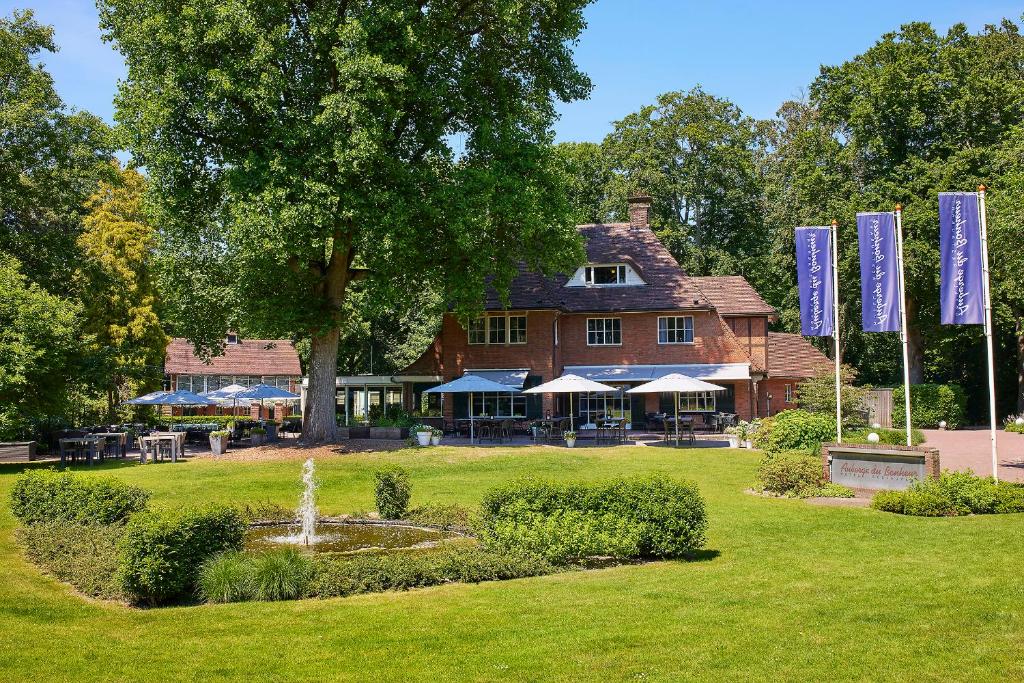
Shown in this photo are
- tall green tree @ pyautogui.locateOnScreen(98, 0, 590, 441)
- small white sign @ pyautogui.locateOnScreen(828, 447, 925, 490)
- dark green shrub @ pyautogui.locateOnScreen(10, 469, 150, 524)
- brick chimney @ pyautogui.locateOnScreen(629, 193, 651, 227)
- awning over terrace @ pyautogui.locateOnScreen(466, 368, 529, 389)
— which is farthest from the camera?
brick chimney @ pyautogui.locateOnScreen(629, 193, 651, 227)

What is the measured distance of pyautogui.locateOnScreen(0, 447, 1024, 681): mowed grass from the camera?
24.2ft

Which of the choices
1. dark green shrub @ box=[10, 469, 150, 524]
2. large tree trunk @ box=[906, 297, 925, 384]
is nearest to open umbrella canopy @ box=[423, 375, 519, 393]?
dark green shrub @ box=[10, 469, 150, 524]

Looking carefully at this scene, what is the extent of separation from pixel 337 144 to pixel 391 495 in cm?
1218

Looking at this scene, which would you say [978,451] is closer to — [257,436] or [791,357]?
[791,357]

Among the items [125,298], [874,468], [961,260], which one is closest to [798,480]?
[874,468]

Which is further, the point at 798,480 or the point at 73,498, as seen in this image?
the point at 798,480

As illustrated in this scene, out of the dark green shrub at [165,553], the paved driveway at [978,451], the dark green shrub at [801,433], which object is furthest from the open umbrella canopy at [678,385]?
the dark green shrub at [165,553]

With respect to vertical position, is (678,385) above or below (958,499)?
above

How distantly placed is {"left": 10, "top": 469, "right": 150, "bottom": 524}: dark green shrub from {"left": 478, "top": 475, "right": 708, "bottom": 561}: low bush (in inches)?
233

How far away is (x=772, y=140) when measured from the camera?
6181 cm

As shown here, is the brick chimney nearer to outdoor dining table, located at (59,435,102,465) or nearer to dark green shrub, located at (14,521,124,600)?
outdoor dining table, located at (59,435,102,465)

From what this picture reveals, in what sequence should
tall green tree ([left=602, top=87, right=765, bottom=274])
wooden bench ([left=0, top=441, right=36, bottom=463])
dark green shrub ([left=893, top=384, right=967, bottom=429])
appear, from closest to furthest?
wooden bench ([left=0, top=441, right=36, bottom=463]), dark green shrub ([left=893, top=384, right=967, bottom=429]), tall green tree ([left=602, top=87, right=765, bottom=274])

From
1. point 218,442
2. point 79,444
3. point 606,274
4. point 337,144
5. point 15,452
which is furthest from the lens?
point 606,274

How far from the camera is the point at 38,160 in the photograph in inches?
1256
